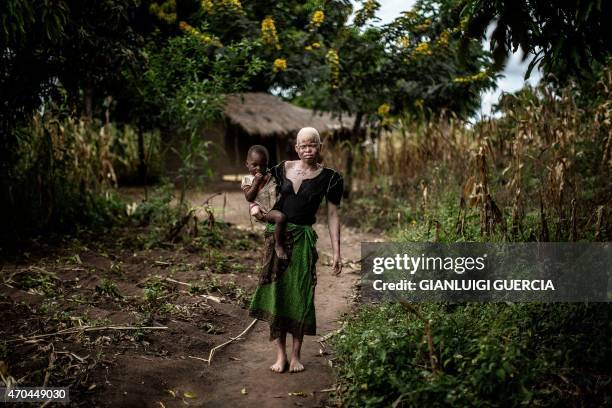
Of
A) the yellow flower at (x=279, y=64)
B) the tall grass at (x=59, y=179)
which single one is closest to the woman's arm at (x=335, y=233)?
the tall grass at (x=59, y=179)

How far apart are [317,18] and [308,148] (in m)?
5.49

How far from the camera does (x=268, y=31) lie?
8359 millimetres

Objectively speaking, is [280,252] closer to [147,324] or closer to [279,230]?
[279,230]

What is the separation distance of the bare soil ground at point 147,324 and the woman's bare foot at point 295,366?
58 millimetres

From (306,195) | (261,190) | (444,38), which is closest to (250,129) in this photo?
(444,38)

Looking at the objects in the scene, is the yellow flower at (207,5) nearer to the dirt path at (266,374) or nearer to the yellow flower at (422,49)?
the yellow flower at (422,49)

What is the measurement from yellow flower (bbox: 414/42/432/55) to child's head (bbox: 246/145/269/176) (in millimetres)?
6249

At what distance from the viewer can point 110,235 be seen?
7250mm

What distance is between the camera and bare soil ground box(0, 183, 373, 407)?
341 centimetres

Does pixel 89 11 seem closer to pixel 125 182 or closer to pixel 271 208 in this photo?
pixel 271 208

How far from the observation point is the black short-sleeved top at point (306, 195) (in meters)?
3.56

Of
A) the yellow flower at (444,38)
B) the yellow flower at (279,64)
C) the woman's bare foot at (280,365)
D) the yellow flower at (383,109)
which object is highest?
the yellow flower at (444,38)

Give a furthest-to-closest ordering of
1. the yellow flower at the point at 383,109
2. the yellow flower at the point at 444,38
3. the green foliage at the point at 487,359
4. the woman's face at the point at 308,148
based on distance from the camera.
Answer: the yellow flower at the point at 383,109 < the yellow flower at the point at 444,38 < the woman's face at the point at 308,148 < the green foliage at the point at 487,359

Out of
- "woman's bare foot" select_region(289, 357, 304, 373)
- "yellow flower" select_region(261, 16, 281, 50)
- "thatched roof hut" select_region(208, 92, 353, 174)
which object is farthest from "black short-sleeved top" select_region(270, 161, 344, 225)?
"thatched roof hut" select_region(208, 92, 353, 174)
